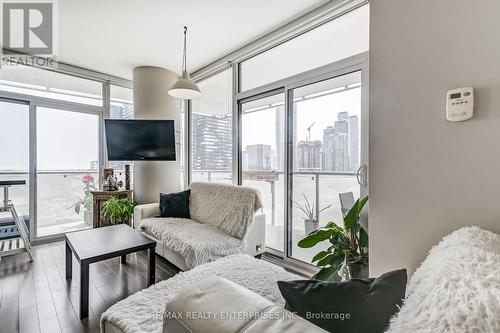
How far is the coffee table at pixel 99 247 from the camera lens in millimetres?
1797

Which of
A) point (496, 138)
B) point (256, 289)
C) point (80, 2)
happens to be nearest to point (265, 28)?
point (80, 2)

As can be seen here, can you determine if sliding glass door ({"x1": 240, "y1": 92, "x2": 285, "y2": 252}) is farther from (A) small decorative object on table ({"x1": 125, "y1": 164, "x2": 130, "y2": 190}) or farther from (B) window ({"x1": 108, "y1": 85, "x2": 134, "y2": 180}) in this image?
(B) window ({"x1": 108, "y1": 85, "x2": 134, "y2": 180})

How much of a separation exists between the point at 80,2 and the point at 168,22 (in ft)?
2.63

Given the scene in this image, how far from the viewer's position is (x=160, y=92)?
12.6ft

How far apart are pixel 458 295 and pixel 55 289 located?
293cm

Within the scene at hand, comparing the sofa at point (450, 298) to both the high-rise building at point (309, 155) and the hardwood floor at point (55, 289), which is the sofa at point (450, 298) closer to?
the hardwood floor at point (55, 289)

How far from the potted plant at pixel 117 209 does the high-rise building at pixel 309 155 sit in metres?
2.45

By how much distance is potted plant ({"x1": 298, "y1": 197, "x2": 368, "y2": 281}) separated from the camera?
1.43 meters

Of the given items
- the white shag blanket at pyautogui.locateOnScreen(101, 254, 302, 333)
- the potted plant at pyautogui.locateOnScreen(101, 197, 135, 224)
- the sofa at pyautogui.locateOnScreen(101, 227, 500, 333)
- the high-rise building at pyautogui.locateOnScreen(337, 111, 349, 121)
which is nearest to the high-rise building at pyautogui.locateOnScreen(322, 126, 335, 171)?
the high-rise building at pyautogui.locateOnScreen(337, 111, 349, 121)

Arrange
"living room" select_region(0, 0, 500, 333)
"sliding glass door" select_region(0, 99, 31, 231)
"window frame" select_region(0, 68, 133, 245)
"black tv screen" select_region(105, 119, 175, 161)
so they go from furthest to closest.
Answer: "black tv screen" select_region(105, 119, 175, 161), "window frame" select_region(0, 68, 133, 245), "sliding glass door" select_region(0, 99, 31, 231), "living room" select_region(0, 0, 500, 333)

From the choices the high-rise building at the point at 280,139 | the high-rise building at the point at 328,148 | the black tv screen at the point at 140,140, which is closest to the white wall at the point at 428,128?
the high-rise building at the point at 328,148

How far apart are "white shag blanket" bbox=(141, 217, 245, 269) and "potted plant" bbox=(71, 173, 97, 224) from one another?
5.71 feet

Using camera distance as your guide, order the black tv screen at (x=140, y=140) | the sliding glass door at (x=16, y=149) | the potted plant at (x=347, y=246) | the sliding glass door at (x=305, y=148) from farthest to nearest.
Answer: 1. the black tv screen at (x=140, y=140)
2. the sliding glass door at (x=16, y=149)
3. the sliding glass door at (x=305, y=148)
4. the potted plant at (x=347, y=246)

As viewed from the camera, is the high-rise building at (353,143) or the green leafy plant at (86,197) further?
the green leafy plant at (86,197)
